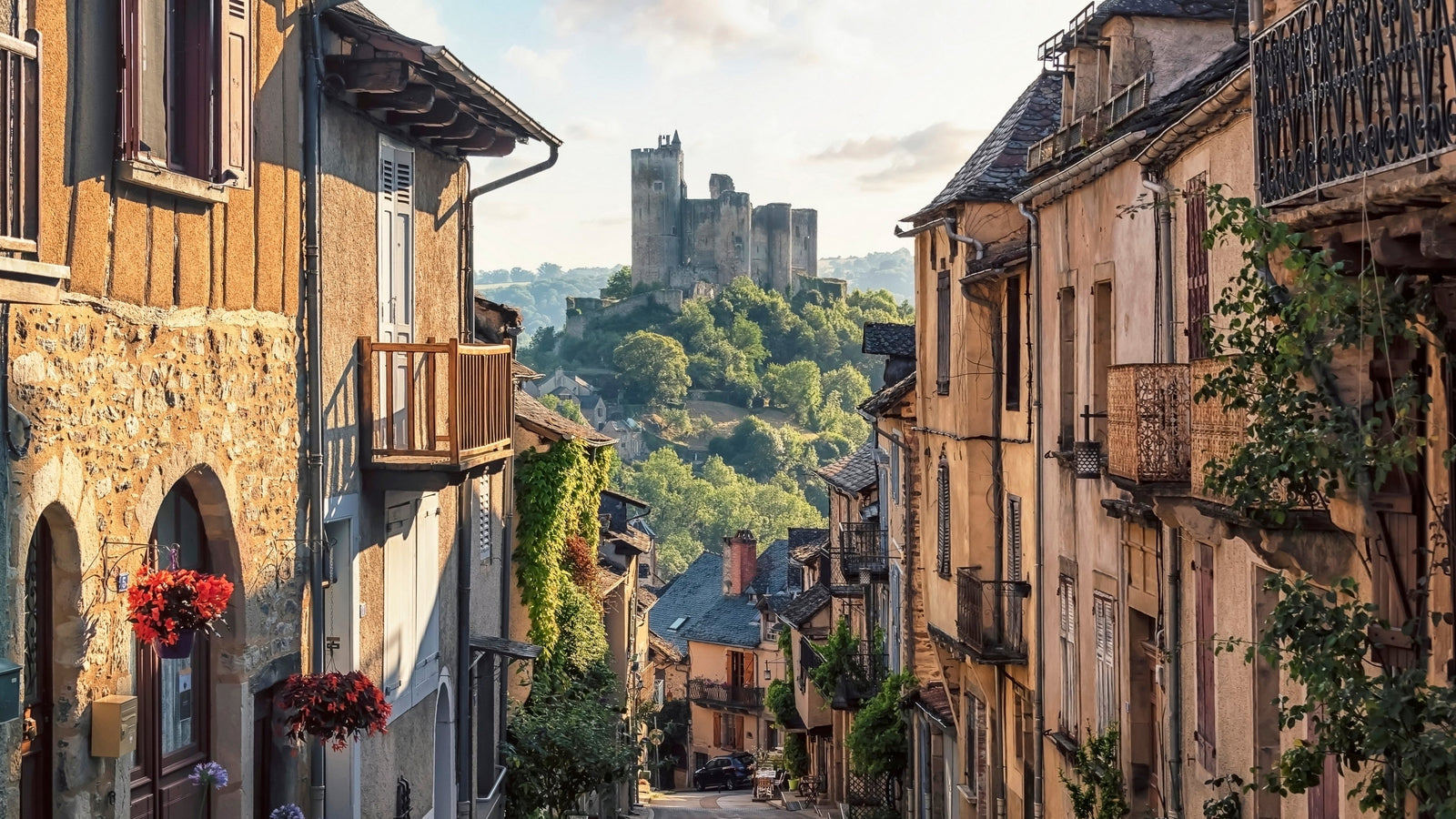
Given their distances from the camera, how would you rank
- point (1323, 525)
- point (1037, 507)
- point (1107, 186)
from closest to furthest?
point (1323, 525), point (1107, 186), point (1037, 507)

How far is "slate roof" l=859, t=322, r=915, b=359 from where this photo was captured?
1097 inches

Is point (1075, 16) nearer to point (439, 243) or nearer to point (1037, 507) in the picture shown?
point (1037, 507)

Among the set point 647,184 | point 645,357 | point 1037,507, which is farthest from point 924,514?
point 647,184

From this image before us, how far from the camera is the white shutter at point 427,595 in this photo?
13.4 m

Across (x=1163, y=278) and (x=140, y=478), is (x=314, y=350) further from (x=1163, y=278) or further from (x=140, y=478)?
(x=1163, y=278)

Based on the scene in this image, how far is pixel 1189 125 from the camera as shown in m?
10.1

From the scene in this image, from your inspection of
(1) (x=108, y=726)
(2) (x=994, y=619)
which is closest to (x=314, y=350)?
(1) (x=108, y=726)

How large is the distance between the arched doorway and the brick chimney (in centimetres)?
5197

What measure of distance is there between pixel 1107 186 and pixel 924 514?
9.54 meters

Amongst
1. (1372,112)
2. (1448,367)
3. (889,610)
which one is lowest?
(889,610)

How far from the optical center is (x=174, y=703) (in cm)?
877

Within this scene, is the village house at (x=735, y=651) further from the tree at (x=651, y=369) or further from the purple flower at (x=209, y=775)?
the tree at (x=651, y=369)

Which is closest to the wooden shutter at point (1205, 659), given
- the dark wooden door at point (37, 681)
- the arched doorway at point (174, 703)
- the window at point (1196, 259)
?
the window at point (1196, 259)

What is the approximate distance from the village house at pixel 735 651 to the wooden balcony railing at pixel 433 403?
44825 millimetres
